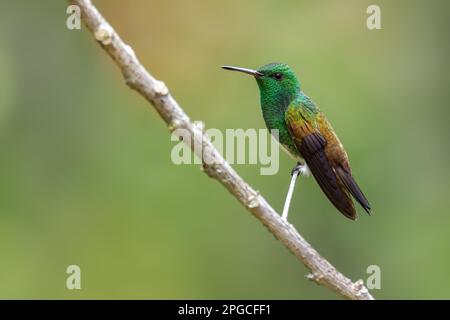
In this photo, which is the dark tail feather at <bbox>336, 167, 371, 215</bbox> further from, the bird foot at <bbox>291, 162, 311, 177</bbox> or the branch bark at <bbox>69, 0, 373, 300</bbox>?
the branch bark at <bbox>69, 0, 373, 300</bbox>

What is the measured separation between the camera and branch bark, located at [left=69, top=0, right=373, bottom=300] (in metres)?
2.24

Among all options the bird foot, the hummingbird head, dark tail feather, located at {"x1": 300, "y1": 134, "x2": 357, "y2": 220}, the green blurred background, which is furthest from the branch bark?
the green blurred background

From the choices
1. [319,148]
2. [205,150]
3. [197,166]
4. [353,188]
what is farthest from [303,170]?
[197,166]

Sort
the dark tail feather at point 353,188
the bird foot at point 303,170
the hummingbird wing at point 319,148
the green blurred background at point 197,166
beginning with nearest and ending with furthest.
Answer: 1. the dark tail feather at point 353,188
2. the hummingbird wing at point 319,148
3. the bird foot at point 303,170
4. the green blurred background at point 197,166

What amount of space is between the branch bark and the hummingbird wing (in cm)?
36

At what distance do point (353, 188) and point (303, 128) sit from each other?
1.14 ft

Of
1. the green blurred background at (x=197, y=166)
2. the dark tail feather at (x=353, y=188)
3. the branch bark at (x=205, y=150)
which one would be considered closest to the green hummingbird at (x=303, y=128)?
the dark tail feather at (x=353, y=188)

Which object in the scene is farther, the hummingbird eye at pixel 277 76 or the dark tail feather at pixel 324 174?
the hummingbird eye at pixel 277 76

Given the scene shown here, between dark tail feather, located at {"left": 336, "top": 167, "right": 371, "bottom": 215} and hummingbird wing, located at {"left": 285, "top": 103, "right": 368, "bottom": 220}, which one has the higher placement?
hummingbird wing, located at {"left": 285, "top": 103, "right": 368, "bottom": 220}

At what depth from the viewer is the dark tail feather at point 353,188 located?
2926mm

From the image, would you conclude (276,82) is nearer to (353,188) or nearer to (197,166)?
(353,188)

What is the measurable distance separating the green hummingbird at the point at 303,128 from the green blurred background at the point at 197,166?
126 inches

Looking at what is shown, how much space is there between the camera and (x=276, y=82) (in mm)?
3100

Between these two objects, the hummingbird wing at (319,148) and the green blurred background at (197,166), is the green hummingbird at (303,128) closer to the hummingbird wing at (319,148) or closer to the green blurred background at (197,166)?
the hummingbird wing at (319,148)
